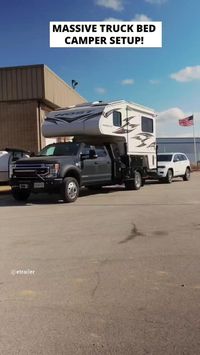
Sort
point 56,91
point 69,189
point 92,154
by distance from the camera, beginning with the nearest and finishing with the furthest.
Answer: point 69,189 < point 92,154 < point 56,91

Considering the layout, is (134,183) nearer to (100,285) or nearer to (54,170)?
(54,170)

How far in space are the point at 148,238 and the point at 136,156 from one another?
11.4 meters

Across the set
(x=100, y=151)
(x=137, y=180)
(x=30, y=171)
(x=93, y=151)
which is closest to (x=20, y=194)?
(x=30, y=171)

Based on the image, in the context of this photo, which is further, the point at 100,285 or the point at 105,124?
the point at 105,124

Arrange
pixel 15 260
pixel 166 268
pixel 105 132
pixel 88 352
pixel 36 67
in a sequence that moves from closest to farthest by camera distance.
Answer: pixel 88 352, pixel 166 268, pixel 15 260, pixel 105 132, pixel 36 67

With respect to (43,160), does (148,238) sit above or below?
below

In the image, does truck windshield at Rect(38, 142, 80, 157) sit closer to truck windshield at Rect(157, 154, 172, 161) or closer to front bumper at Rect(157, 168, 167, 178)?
front bumper at Rect(157, 168, 167, 178)

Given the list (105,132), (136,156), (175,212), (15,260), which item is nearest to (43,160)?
(105,132)

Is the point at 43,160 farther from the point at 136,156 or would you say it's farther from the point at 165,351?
the point at 165,351

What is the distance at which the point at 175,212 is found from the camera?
11.8 metres

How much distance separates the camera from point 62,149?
Answer: 15672 millimetres

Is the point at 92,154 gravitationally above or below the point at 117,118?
below

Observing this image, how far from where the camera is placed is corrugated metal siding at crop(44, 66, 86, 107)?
1028 inches

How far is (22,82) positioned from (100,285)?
2120 centimetres
